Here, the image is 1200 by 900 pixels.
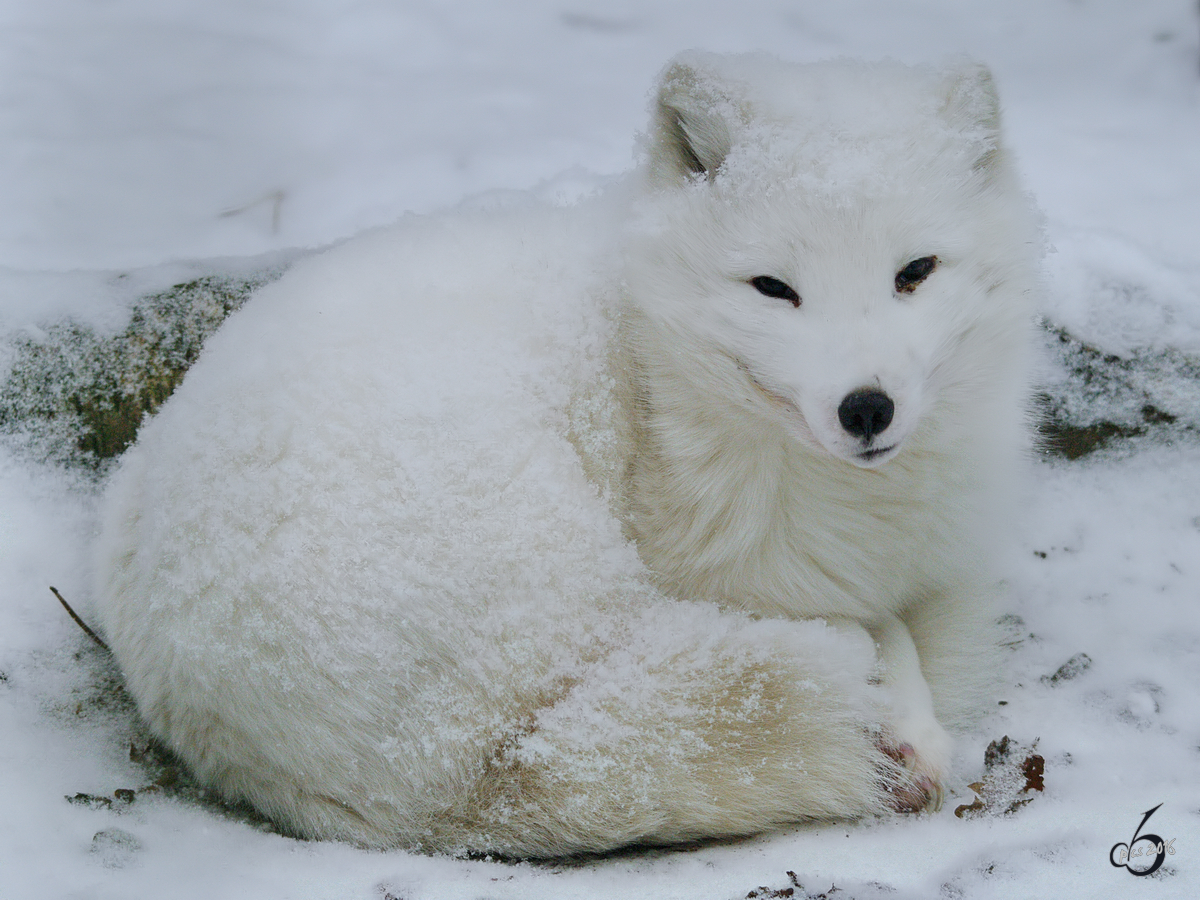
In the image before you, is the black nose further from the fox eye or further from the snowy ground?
the snowy ground

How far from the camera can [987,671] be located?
187 centimetres

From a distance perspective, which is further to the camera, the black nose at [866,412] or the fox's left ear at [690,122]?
the fox's left ear at [690,122]

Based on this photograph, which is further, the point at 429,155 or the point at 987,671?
the point at 429,155

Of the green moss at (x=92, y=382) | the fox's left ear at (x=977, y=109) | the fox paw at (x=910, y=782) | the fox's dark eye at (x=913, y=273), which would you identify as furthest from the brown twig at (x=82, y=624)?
the fox's left ear at (x=977, y=109)

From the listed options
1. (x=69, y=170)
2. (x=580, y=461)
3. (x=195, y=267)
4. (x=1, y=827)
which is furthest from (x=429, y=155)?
(x=1, y=827)

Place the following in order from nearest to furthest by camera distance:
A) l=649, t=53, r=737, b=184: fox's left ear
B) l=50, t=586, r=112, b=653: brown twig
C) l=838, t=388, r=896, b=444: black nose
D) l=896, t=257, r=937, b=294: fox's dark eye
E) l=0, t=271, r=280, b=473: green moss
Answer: l=838, t=388, r=896, b=444: black nose → l=896, t=257, r=937, b=294: fox's dark eye → l=649, t=53, r=737, b=184: fox's left ear → l=50, t=586, r=112, b=653: brown twig → l=0, t=271, r=280, b=473: green moss

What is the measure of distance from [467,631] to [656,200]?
2.83ft

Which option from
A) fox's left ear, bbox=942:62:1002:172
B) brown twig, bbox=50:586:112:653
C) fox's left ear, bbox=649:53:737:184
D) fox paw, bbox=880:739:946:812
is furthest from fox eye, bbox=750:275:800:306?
brown twig, bbox=50:586:112:653

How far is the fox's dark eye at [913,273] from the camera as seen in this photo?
1.49 m

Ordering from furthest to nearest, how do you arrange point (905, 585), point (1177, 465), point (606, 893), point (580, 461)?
point (1177, 465)
point (905, 585)
point (580, 461)
point (606, 893)

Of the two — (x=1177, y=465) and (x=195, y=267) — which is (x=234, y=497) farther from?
(x=1177, y=465)

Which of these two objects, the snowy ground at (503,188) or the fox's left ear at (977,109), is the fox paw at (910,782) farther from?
the fox's left ear at (977,109)

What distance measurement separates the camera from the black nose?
1324 mm

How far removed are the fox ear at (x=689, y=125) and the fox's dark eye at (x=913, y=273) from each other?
39 cm
